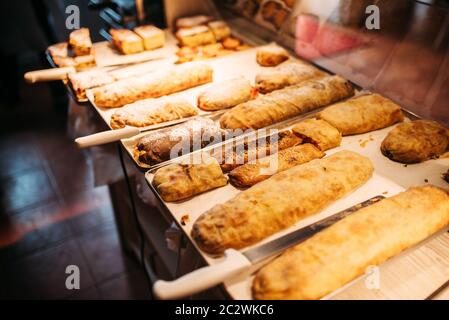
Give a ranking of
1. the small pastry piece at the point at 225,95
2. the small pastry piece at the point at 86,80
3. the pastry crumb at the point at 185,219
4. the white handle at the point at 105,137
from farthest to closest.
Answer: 1. the small pastry piece at the point at 86,80
2. the small pastry piece at the point at 225,95
3. the white handle at the point at 105,137
4. the pastry crumb at the point at 185,219

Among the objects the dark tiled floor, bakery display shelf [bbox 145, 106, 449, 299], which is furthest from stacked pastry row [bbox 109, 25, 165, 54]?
the dark tiled floor

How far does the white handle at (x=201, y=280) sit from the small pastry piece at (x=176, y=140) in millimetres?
814

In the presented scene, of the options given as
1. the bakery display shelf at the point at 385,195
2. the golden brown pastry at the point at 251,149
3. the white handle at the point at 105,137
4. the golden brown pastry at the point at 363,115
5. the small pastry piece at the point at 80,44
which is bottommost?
the bakery display shelf at the point at 385,195

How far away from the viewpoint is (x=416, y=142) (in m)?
1.95

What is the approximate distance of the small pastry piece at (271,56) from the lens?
2.84 meters

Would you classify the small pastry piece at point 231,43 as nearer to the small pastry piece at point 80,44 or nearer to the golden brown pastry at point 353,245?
the small pastry piece at point 80,44

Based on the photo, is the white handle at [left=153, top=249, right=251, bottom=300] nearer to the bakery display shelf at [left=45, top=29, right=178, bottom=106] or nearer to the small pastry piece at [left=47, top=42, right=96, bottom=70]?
the bakery display shelf at [left=45, top=29, right=178, bottom=106]

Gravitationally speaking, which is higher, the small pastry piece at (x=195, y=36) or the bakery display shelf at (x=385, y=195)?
the small pastry piece at (x=195, y=36)

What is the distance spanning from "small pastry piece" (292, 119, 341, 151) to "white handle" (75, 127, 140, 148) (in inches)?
36.2

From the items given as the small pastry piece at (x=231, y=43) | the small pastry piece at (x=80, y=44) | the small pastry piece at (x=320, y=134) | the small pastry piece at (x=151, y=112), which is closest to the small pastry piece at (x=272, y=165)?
the small pastry piece at (x=320, y=134)

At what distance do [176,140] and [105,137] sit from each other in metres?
0.37

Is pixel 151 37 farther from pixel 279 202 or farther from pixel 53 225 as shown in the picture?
pixel 53 225

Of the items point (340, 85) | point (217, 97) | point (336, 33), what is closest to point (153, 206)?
point (217, 97)

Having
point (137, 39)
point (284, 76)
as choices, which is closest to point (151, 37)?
point (137, 39)
